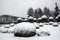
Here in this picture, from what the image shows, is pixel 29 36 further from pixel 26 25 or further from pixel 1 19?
pixel 1 19

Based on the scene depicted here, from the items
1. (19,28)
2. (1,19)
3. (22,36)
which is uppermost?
(19,28)

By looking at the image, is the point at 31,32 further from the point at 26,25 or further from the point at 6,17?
the point at 6,17

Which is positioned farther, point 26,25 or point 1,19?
point 1,19

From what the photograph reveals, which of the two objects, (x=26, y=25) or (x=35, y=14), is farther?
(x=35, y=14)

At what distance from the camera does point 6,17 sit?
3547cm

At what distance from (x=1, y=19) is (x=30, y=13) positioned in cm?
1560

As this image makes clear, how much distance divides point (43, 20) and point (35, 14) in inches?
770

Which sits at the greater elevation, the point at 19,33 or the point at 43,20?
the point at 19,33

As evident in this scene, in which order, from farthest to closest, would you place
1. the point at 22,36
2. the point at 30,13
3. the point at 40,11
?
the point at 40,11 → the point at 30,13 → the point at 22,36

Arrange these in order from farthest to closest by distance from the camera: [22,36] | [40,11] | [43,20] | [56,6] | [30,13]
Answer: [40,11] < [30,13] < [56,6] < [43,20] < [22,36]

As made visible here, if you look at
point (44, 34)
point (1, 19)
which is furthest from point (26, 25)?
point (1, 19)

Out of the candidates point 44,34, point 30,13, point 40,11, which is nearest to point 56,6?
point 40,11

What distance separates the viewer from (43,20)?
1085 inches

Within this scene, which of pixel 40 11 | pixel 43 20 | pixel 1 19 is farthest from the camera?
pixel 40 11
